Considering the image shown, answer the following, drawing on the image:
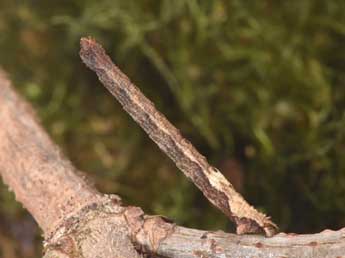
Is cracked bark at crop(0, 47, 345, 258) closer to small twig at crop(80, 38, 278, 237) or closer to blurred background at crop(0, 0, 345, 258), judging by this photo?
small twig at crop(80, 38, 278, 237)

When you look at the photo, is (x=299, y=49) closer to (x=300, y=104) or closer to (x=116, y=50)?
(x=300, y=104)

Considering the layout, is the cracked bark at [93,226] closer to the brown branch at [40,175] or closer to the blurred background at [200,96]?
the brown branch at [40,175]

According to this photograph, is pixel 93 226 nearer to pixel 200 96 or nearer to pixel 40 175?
pixel 40 175

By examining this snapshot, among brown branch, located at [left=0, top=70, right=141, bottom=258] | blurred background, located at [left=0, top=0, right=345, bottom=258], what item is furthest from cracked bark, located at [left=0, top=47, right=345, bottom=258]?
blurred background, located at [left=0, top=0, right=345, bottom=258]

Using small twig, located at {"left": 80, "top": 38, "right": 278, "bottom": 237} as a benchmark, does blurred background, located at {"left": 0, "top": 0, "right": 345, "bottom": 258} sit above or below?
above

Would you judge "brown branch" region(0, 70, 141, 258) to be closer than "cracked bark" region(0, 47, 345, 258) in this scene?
No

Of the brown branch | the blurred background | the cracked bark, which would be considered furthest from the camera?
the blurred background

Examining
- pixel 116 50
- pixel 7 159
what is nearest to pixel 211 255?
pixel 7 159
